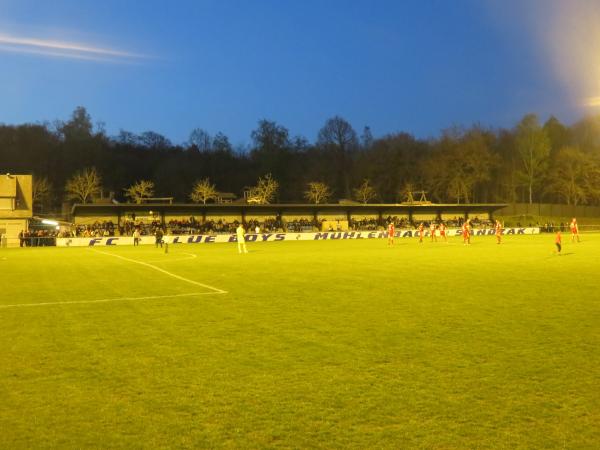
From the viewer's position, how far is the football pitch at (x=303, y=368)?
5.21 m

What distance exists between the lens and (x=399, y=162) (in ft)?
293

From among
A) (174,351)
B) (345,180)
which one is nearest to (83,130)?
(345,180)

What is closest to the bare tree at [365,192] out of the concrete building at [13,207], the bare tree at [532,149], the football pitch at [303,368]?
the bare tree at [532,149]

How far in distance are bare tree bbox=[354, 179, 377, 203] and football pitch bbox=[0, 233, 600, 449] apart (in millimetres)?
67389

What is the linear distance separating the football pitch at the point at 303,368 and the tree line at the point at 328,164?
66.2 m

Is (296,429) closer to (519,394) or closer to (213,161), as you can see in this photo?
(519,394)

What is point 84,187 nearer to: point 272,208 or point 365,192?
point 272,208

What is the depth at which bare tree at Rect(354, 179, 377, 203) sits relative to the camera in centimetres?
8262

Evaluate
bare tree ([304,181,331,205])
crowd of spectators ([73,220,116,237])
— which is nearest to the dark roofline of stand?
crowd of spectators ([73,220,116,237])

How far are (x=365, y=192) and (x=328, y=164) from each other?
15.1 meters

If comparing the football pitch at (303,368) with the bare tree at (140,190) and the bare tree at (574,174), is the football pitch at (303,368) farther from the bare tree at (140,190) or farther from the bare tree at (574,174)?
the bare tree at (574,174)

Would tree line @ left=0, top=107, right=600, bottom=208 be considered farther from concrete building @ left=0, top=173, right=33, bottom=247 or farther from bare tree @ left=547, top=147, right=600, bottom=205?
concrete building @ left=0, top=173, right=33, bottom=247

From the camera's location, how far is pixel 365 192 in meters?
Answer: 82.1

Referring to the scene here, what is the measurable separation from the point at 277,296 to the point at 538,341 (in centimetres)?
705
